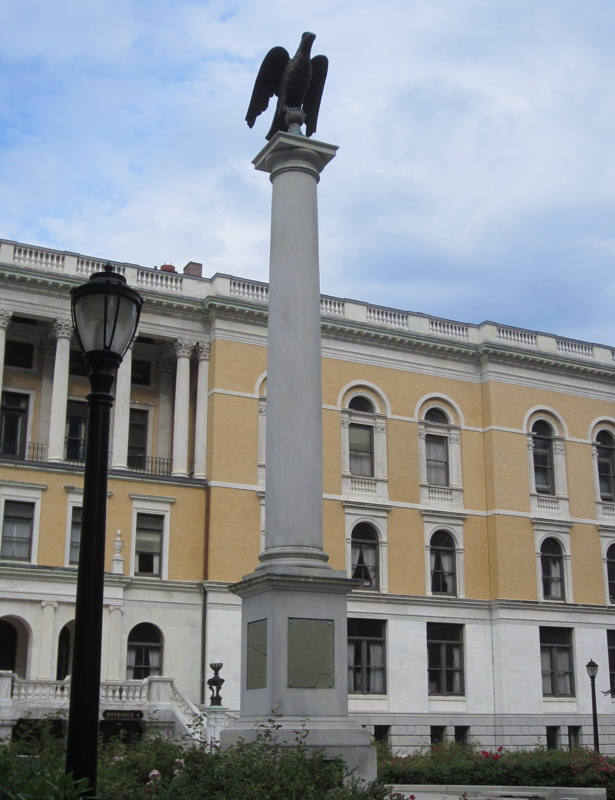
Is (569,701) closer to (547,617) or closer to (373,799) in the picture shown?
(547,617)

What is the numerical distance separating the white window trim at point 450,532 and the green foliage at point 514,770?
2116 centimetres

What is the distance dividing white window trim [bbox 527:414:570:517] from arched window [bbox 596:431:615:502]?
8.36ft

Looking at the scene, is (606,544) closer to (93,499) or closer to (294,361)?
(294,361)

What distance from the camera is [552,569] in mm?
48094

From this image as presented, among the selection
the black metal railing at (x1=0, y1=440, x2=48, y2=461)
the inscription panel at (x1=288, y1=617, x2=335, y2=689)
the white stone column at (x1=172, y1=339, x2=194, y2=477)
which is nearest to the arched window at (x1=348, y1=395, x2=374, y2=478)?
the white stone column at (x1=172, y1=339, x2=194, y2=477)

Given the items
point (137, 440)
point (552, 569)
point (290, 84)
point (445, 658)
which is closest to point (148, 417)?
point (137, 440)

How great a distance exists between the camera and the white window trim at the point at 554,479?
48219 millimetres

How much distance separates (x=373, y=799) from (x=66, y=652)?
95.5 feet

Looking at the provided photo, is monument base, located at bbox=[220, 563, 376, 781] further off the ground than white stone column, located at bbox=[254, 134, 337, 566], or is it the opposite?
white stone column, located at bbox=[254, 134, 337, 566]

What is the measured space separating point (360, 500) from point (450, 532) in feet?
15.6

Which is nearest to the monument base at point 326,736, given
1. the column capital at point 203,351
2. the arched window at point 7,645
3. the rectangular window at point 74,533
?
the rectangular window at point 74,533

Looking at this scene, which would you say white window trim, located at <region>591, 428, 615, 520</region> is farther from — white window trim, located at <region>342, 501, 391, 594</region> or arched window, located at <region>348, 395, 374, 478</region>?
arched window, located at <region>348, 395, 374, 478</region>

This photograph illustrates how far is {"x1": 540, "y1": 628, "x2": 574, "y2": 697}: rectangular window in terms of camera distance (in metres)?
46.3

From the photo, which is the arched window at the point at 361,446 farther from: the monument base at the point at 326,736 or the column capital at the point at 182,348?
the monument base at the point at 326,736
